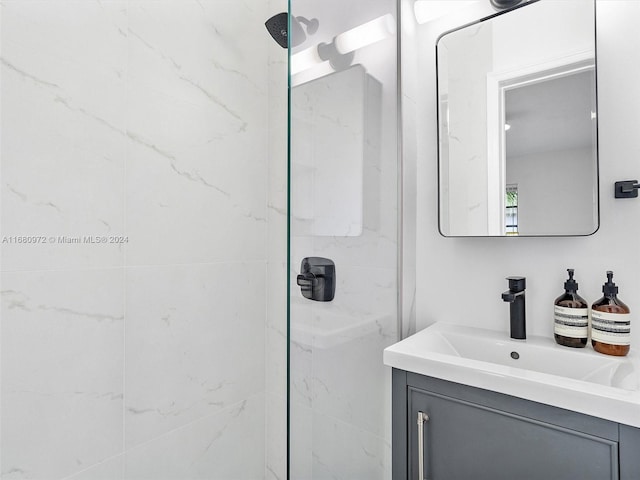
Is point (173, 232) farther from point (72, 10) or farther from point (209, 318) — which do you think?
point (72, 10)

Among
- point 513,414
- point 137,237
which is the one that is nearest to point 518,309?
point 513,414

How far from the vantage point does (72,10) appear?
36.5 inches

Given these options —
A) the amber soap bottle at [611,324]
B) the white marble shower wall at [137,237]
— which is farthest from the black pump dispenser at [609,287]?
the white marble shower wall at [137,237]

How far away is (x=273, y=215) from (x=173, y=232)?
421mm

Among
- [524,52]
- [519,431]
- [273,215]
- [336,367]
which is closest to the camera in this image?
[519,431]

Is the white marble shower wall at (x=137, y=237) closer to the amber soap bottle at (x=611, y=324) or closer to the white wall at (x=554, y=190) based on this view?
the white wall at (x=554, y=190)

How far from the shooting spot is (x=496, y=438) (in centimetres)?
72

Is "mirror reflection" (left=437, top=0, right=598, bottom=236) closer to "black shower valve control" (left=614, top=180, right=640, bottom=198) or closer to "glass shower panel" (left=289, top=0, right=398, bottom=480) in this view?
"black shower valve control" (left=614, top=180, right=640, bottom=198)

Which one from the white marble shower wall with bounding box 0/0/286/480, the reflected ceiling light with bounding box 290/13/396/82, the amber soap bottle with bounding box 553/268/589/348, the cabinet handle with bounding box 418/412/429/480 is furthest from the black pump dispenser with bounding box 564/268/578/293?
the white marble shower wall with bounding box 0/0/286/480

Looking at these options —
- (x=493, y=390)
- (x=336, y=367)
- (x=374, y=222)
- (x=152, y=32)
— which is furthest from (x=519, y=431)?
(x=152, y=32)

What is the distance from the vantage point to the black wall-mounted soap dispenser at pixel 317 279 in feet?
2.43

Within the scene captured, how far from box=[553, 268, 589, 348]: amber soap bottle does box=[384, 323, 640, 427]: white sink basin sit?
23 mm

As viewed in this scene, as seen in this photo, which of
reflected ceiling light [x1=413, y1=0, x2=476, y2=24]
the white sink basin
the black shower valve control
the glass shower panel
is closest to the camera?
the white sink basin

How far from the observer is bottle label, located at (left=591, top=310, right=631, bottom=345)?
776 millimetres
